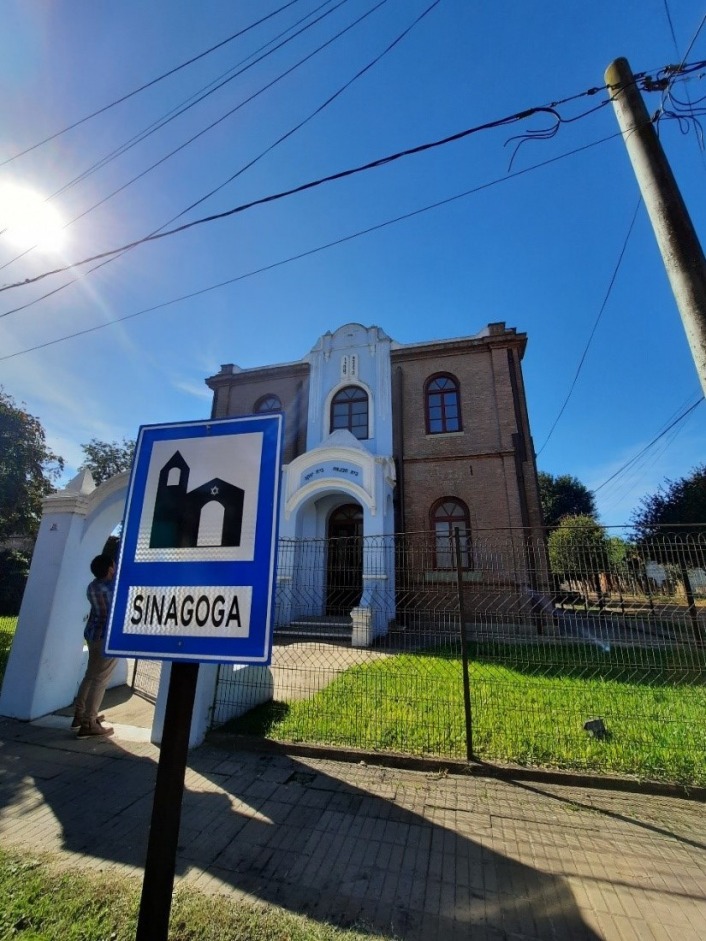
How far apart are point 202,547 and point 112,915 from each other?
2.30 metres

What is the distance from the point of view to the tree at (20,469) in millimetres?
13633

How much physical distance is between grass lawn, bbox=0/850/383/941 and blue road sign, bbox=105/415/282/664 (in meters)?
1.80

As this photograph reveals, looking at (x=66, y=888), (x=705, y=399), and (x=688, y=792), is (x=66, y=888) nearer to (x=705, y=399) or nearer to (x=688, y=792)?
(x=688, y=792)

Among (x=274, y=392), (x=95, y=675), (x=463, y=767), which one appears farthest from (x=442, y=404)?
(x=95, y=675)

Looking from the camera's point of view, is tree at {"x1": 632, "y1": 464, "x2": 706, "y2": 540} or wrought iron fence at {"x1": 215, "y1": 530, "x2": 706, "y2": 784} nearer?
wrought iron fence at {"x1": 215, "y1": 530, "x2": 706, "y2": 784}

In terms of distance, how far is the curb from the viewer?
11.6 feet

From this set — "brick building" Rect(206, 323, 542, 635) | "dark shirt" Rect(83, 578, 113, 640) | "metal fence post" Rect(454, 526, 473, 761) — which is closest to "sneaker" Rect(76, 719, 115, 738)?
"dark shirt" Rect(83, 578, 113, 640)

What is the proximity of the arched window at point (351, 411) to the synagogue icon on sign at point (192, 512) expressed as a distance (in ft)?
45.0

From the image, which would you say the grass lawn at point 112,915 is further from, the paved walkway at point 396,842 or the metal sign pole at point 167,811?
the metal sign pole at point 167,811

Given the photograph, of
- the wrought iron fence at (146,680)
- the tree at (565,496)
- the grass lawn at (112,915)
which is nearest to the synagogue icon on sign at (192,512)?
the grass lawn at (112,915)

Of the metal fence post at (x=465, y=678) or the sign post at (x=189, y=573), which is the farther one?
the metal fence post at (x=465, y=678)

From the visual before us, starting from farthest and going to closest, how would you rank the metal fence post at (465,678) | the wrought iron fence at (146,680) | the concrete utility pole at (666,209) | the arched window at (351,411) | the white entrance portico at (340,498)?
the arched window at (351,411) → the white entrance portico at (340,498) → the wrought iron fence at (146,680) → the metal fence post at (465,678) → the concrete utility pole at (666,209)

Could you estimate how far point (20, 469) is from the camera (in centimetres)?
1391

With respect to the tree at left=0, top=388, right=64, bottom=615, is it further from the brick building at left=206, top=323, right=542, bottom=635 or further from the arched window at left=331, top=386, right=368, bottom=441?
the arched window at left=331, top=386, right=368, bottom=441
